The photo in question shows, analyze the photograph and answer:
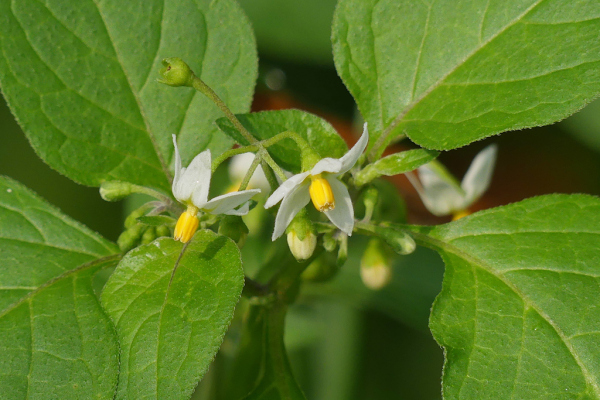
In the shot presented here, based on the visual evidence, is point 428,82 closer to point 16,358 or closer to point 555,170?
point 16,358

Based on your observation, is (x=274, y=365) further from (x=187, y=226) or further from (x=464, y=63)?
(x=464, y=63)

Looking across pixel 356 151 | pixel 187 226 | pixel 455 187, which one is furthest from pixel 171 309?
pixel 455 187

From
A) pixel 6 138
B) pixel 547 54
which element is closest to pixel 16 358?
pixel 547 54

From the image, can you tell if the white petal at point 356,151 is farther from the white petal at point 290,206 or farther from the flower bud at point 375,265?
the flower bud at point 375,265

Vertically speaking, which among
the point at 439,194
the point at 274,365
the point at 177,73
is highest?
the point at 439,194

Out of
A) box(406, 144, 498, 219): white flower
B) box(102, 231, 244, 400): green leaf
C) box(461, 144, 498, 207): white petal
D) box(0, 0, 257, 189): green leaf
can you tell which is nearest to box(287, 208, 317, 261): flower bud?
box(102, 231, 244, 400): green leaf

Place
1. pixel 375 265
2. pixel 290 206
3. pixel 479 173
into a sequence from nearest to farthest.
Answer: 1. pixel 290 206
2. pixel 375 265
3. pixel 479 173
